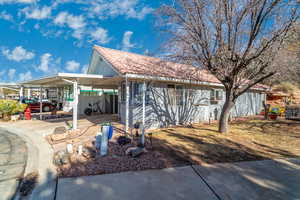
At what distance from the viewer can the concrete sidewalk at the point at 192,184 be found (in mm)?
2557

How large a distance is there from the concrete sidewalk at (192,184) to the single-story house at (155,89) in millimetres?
3548

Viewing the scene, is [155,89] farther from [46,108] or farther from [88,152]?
[46,108]

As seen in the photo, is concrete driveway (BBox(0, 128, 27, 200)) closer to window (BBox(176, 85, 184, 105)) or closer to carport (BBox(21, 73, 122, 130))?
carport (BBox(21, 73, 122, 130))

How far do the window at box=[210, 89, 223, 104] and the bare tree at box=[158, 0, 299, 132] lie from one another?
4.07 m

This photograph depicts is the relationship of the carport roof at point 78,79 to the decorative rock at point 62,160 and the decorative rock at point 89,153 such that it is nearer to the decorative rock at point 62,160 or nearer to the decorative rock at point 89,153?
the decorative rock at point 89,153

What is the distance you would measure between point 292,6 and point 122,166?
7.34 m

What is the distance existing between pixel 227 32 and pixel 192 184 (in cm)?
581

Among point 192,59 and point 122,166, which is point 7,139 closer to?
point 122,166

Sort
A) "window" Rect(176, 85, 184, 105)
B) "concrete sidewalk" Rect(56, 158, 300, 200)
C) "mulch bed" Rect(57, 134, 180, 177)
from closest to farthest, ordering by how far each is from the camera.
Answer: "concrete sidewalk" Rect(56, 158, 300, 200) < "mulch bed" Rect(57, 134, 180, 177) < "window" Rect(176, 85, 184, 105)

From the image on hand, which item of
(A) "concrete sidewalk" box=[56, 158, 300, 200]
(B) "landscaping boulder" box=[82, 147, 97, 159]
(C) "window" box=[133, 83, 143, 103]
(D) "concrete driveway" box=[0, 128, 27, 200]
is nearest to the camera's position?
(A) "concrete sidewalk" box=[56, 158, 300, 200]

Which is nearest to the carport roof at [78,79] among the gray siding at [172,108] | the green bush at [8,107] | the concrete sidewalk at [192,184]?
the gray siding at [172,108]

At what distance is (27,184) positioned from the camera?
2885mm

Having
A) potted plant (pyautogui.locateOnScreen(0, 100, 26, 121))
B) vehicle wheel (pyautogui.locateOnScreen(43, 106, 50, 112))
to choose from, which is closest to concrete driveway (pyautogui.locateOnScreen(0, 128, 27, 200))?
potted plant (pyautogui.locateOnScreen(0, 100, 26, 121))

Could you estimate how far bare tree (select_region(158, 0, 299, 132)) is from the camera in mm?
5141
